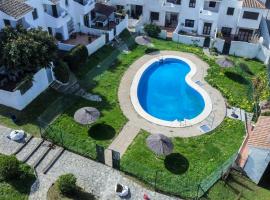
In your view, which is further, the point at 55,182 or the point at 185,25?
the point at 185,25

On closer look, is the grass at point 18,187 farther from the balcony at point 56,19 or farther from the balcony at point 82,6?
the balcony at point 82,6

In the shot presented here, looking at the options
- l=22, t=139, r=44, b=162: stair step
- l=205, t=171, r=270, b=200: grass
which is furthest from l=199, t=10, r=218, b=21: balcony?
l=22, t=139, r=44, b=162: stair step

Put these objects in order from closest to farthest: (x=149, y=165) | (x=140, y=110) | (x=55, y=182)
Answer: (x=55, y=182) → (x=149, y=165) → (x=140, y=110)

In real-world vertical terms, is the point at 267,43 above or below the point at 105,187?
above

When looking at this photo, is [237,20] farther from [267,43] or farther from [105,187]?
[105,187]

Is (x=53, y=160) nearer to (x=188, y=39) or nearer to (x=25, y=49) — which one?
(x=25, y=49)

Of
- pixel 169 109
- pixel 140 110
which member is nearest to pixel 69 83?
pixel 140 110

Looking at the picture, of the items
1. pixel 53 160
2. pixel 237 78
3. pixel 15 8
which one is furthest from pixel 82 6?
pixel 53 160
